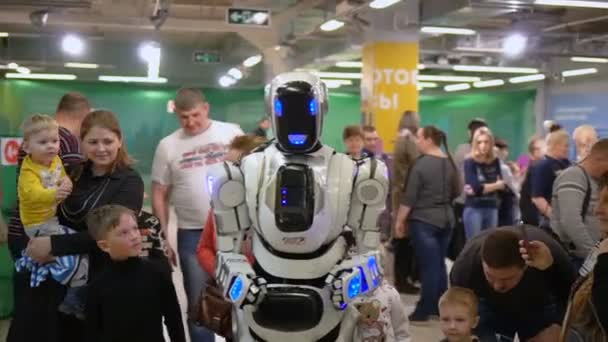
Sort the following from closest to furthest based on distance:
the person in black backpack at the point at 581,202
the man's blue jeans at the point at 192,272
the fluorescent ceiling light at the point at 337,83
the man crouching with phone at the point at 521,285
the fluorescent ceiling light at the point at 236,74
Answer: the man crouching with phone at the point at 521,285 → the person in black backpack at the point at 581,202 → the man's blue jeans at the point at 192,272 → the fluorescent ceiling light at the point at 236,74 → the fluorescent ceiling light at the point at 337,83

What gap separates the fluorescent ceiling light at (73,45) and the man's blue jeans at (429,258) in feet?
28.8

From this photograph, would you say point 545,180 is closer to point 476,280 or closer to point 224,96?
point 476,280

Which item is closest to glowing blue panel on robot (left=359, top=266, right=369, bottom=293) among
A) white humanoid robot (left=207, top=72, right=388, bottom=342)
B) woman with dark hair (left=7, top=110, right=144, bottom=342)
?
white humanoid robot (left=207, top=72, right=388, bottom=342)

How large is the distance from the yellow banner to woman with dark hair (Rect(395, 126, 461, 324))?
384 centimetres

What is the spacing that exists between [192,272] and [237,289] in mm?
1317

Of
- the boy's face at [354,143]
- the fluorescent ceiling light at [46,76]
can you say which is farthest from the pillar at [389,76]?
the fluorescent ceiling light at [46,76]

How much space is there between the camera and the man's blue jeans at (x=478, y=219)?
6.52 meters

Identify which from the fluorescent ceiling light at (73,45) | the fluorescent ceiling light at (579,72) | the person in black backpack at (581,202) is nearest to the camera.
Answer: the person in black backpack at (581,202)

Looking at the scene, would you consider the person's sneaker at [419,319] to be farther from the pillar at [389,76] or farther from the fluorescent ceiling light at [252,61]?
the fluorescent ceiling light at [252,61]

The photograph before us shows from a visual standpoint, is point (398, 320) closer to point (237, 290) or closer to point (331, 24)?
point (237, 290)

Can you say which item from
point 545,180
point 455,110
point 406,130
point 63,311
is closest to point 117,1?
point 406,130

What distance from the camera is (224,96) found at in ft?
44.1

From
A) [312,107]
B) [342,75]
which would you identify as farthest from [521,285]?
[342,75]

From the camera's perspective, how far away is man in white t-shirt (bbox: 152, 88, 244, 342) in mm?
3955
